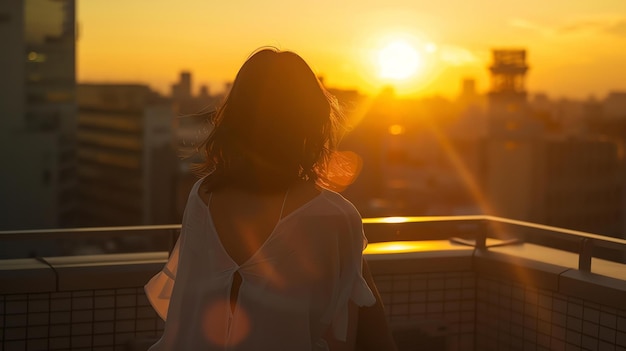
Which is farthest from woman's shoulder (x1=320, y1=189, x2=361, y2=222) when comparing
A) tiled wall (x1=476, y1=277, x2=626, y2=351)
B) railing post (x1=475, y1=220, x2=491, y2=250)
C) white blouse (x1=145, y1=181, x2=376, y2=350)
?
railing post (x1=475, y1=220, x2=491, y2=250)

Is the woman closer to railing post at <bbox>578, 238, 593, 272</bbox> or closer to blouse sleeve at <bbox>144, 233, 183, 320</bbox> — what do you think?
blouse sleeve at <bbox>144, 233, 183, 320</bbox>

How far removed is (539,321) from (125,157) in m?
74.1

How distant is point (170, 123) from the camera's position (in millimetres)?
73625

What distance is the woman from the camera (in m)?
1.58

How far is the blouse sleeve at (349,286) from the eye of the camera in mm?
1575

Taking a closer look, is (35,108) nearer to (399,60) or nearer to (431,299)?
(399,60)

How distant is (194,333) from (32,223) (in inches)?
2030

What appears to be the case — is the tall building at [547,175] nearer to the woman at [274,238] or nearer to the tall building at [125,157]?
the tall building at [125,157]

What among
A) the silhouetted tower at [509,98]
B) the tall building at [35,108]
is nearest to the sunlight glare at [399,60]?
the silhouetted tower at [509,98]

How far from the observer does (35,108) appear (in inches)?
1993

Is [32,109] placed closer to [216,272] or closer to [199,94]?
[199,94]

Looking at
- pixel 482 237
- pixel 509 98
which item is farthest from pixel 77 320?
pixel 509 98

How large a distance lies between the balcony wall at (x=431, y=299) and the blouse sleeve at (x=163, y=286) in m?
1.10

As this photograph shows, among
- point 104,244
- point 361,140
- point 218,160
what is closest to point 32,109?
point 104,244
